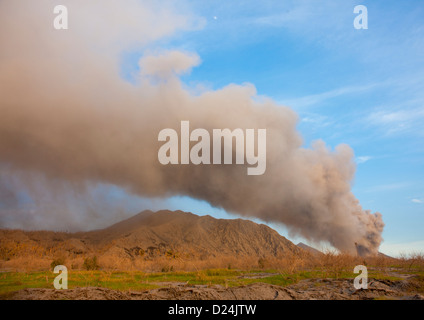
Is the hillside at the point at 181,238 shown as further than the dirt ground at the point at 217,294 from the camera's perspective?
Yes

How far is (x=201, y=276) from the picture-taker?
32.2m

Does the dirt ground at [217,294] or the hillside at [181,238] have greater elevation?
the dirt ground at [217,294]

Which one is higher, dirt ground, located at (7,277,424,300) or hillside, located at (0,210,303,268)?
dirt ground, located at (7,277,424,300)

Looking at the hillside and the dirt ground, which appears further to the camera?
the hillside

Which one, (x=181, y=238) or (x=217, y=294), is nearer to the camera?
(x=217, y=294)
